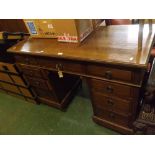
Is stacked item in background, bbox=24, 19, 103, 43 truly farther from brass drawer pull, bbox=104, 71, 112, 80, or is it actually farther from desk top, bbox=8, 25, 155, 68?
brass drawer pull, bbox=104, 71, 112, 80

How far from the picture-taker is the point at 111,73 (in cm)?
99

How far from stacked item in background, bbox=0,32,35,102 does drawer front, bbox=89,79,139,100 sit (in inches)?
34.0

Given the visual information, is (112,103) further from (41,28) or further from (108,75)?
(41,28)

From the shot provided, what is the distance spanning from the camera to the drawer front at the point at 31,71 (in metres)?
1.43

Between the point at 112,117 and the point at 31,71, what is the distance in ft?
2.82

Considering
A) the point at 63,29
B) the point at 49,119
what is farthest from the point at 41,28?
the point at 49,119

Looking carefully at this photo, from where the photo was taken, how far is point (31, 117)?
1777 mm

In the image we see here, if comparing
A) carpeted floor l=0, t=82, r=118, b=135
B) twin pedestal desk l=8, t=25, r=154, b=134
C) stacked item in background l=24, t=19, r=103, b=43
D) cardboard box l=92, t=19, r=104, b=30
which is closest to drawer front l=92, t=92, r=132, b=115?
twin pedestal desk l=8, t=25, r=154, b=134

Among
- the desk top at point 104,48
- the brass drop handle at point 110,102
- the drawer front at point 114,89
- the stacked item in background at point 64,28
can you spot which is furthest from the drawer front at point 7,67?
the brass drop handle at point 110,102

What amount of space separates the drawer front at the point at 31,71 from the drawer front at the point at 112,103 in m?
0.56

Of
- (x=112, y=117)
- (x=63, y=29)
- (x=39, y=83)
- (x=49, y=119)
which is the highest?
(x=63, y=29)

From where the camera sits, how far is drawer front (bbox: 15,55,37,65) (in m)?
1.34
